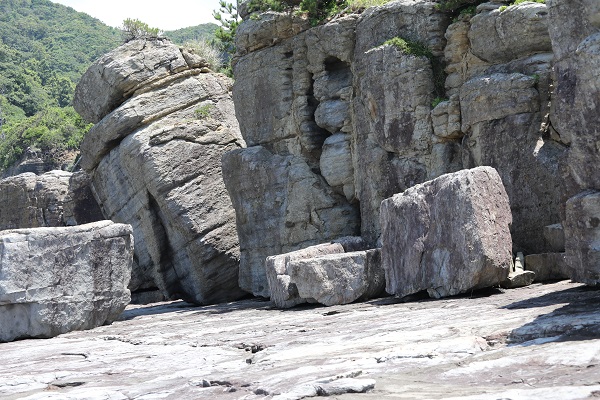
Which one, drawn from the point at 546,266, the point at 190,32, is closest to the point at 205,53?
the point at 546,266

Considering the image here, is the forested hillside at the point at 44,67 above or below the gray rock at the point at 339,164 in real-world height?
above

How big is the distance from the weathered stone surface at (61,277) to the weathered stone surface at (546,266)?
6669 millimetres

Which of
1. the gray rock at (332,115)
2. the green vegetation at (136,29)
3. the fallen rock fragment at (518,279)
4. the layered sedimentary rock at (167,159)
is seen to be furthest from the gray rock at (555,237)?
the green vegetation at (136,29)

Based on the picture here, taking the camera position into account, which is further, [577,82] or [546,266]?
[546,266]

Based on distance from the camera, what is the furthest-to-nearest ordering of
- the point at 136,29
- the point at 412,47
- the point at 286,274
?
the point at 136,29 → the point at 412,47 → the point at 286,274

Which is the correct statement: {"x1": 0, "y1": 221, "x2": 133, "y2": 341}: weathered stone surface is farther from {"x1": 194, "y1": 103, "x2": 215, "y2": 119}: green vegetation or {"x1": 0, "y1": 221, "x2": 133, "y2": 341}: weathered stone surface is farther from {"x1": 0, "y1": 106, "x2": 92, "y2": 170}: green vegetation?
{"x1": 0, "y1": 106, "x2": 92, "y2": 170}: green vegetation

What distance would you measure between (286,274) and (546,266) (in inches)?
180

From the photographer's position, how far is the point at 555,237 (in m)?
13.1

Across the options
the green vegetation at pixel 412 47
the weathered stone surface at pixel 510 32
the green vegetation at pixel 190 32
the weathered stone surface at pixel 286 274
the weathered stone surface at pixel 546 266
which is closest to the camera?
the weathered stone surface at pixel 546 266

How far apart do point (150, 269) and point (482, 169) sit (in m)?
11.8

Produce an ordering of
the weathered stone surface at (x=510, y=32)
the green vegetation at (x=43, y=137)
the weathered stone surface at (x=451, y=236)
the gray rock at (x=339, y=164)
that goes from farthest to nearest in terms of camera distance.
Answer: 1. the green vegetation at (x=43, y=137)
2. the gray rock at (x=339, y=164)
3. the weathered stone surface at (x=510, y=32)
4. the weathered stone surface at (x=451, y=236)

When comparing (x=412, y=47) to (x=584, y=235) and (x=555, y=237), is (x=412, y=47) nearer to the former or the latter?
(x=555, y=237)

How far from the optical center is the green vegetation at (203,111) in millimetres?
22139

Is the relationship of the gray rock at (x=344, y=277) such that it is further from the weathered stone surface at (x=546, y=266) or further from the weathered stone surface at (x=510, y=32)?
the weathered stone surface at (x=510, y=32)
